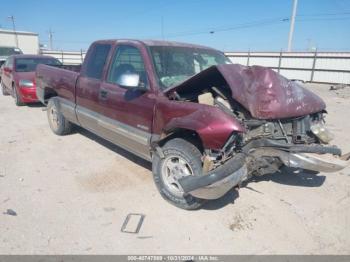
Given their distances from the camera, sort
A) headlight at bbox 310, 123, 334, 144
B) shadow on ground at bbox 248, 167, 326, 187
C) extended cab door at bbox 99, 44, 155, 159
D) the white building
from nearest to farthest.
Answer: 1. headlight at bbox 310, 123, 334, 144
2. extended cab door at bbox 99, 44, 155, 159
3. shadow on ground at bbox 248, 167, 326, 187
4. the white building

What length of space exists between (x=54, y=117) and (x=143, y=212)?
382cm

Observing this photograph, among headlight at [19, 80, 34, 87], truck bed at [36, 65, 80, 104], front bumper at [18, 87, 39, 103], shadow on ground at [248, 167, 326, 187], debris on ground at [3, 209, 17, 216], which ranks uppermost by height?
truck bed at [36, 65, 80, 104]

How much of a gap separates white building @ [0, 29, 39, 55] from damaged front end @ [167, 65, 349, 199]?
4565cm

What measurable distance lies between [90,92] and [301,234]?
3.63 metres

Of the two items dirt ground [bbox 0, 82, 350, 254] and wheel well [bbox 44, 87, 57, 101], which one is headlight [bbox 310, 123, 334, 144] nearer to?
dirt ground [bbox 0, 82, 350, 254]

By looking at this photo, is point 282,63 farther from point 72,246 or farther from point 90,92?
point 72,246

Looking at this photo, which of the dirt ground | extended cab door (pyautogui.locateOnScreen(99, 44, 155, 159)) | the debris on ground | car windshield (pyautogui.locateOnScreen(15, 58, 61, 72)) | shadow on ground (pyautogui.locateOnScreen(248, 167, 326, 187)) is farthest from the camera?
car windshield (pyautogui.locateOnScreen(15, 58, 61, 72))

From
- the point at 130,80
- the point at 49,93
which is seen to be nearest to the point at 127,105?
the point at 130,80

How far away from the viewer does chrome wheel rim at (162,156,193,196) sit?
335 centimetres

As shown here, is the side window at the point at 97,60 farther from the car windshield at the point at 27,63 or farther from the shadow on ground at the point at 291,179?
the car windshield at the point at 27,63

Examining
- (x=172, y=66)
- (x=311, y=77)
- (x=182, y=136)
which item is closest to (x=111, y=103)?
(x=172, y=66)

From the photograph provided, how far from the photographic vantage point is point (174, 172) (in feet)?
11.4

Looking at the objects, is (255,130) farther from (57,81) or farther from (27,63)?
(27,63)

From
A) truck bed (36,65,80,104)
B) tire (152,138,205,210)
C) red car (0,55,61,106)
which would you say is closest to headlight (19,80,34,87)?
red car (0,55,61,106)
